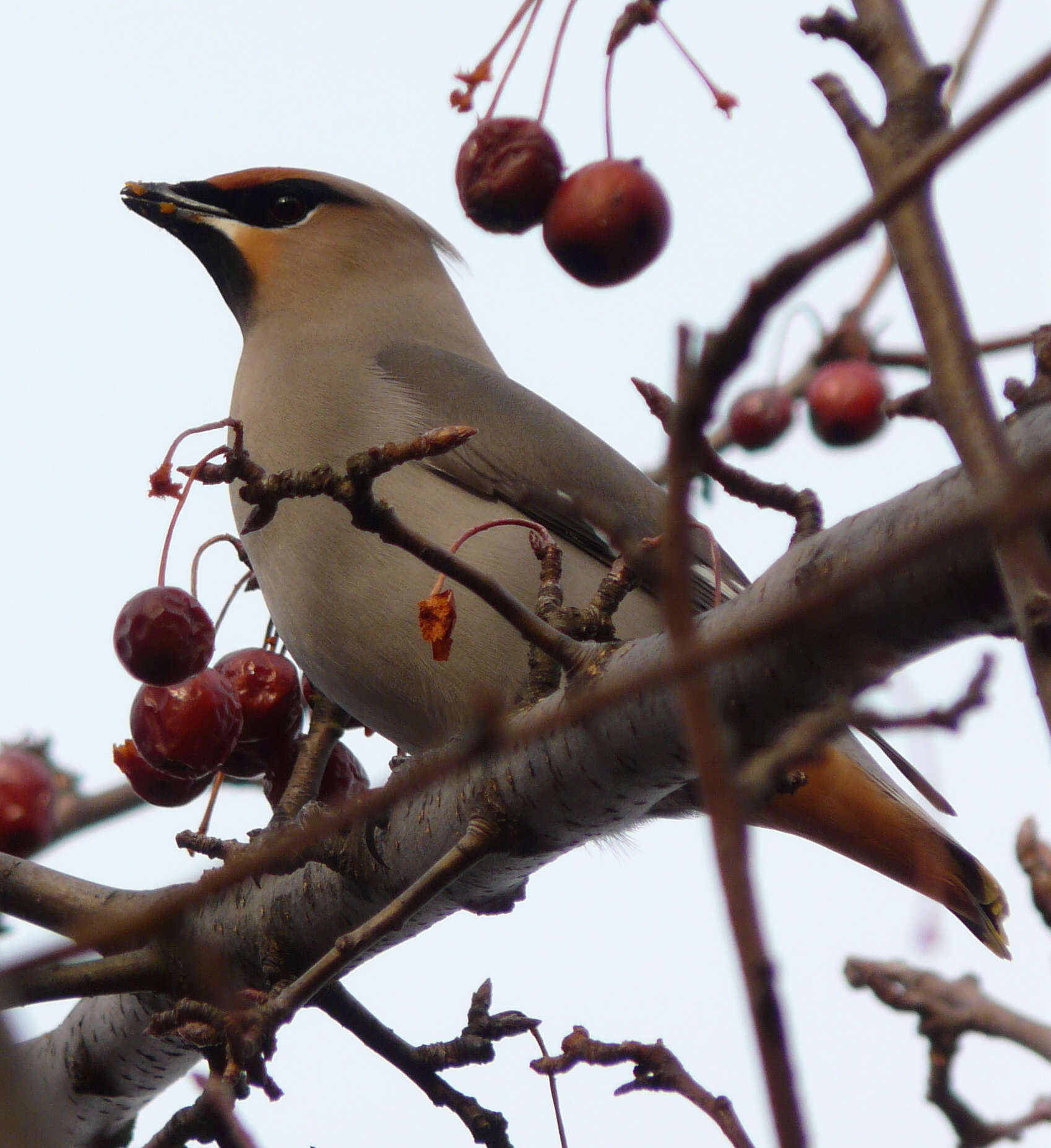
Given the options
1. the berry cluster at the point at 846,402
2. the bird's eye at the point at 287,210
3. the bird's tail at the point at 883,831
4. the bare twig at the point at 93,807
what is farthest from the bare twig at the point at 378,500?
the bird's eye at the point at 287,210

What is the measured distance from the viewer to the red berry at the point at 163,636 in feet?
8.39

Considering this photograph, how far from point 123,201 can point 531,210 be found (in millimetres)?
2065

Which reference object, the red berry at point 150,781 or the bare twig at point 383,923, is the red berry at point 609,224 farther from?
the red berry at point 150,781

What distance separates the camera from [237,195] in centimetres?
451

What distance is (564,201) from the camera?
249 cm

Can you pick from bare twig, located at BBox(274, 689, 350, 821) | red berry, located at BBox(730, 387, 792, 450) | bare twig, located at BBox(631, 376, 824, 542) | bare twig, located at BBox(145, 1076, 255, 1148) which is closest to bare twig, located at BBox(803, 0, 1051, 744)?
bare twig, located at BBox(631, 376, 824, 542)

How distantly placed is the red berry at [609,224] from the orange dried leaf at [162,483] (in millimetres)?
698

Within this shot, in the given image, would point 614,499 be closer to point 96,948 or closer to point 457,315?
point 457,315

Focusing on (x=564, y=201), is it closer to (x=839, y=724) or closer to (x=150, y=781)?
(x=150, y=781)

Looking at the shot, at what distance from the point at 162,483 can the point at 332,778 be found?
1.08 meters

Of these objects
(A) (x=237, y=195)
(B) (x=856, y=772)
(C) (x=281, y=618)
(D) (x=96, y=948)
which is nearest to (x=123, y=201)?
(A) (x=237, y=195)

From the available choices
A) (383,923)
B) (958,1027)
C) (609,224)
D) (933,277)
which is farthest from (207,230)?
(933,277)

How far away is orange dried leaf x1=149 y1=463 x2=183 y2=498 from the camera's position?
2.48m

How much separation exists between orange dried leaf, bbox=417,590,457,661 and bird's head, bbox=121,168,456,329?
231cm
